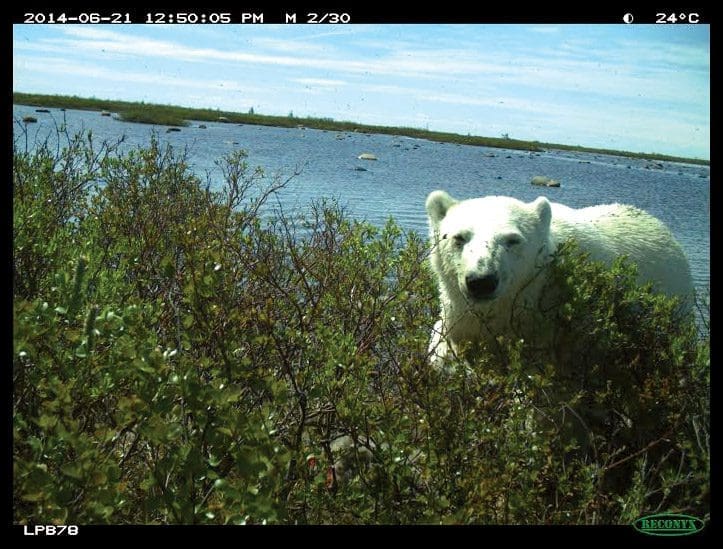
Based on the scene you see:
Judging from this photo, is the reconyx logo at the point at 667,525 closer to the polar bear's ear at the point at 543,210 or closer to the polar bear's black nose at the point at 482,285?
the polar bear's black nose at the point at 482,285

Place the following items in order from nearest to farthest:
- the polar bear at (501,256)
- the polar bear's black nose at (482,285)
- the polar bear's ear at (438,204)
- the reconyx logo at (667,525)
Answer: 1. the reconyx logo at (667,525)
2. the polar bear's black nose at (482,285)
3. the polar bear at (501,256)
4. the polar bear's ear at (438,204)

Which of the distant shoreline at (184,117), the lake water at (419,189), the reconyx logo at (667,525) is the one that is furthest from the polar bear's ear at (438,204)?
the distant shoreline at (184,117)

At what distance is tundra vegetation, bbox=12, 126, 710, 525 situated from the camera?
8.07ft

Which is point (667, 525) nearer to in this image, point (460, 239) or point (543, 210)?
point (460, 239)

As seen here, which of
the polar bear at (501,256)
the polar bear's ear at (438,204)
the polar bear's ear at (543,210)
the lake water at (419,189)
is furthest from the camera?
the lake water at (419,189)

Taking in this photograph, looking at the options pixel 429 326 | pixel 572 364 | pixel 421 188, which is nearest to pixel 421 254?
pixel 429 326

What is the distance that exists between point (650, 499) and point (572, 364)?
0.80 m

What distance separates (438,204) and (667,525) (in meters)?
2.70

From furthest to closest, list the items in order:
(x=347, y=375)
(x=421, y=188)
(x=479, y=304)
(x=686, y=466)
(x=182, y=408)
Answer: (x=421, y=188) → (x=479, y=304) → (x=686, y=466) → (x=347, y=375) → (x=182, y=408)

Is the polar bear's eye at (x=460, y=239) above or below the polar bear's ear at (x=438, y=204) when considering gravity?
below

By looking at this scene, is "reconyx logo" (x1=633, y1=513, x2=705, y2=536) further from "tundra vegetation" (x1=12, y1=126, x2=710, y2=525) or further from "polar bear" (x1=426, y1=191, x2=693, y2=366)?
"polar bear" (x1=426, y1=191, x2=693, y2=366)

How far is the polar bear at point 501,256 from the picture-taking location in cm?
399

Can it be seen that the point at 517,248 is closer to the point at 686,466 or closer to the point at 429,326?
the point at 429,326

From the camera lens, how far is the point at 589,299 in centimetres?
388
